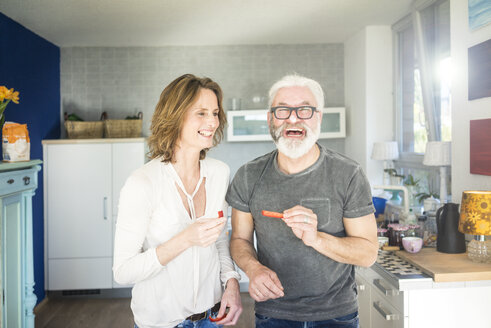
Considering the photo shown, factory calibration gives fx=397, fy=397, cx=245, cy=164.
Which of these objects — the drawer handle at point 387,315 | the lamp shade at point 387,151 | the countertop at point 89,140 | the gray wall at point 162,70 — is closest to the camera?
the drawer handle at point 387,315

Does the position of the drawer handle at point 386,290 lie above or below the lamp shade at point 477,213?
below

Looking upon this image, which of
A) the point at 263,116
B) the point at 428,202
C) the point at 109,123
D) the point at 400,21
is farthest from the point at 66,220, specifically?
the point at 400,21

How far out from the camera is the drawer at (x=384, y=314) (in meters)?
1.94

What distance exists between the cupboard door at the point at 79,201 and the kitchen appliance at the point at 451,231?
3.17 metres

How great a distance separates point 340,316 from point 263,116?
321 centimetres

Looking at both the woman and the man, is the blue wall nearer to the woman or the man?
the woman

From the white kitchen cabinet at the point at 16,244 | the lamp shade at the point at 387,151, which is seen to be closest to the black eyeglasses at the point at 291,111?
the white kitchen cabinet at the point at 16,244

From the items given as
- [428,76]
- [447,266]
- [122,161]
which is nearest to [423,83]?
[428,76]

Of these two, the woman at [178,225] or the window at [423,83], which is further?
the window at [423,83]

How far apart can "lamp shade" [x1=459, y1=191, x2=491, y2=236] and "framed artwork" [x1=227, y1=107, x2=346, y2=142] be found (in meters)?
2.52

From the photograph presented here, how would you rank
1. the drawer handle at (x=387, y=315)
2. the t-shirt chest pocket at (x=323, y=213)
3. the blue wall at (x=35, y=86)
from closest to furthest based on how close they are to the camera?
the t-shirt chest pocket at (x=323, y=213) < the drawer handle at (x=387, y=315) < the blue wall at (x=35, y=86)

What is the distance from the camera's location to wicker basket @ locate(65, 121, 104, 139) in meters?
4.30

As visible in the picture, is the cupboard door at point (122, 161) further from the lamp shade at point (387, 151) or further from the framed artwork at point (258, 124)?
the lamp shade at point (387, 151)

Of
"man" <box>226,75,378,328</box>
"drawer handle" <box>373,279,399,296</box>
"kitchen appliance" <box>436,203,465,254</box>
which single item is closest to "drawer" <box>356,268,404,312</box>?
"drawer handle" <box>373,279,399,296</box>
